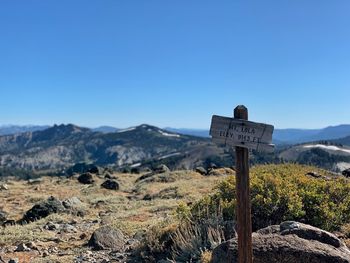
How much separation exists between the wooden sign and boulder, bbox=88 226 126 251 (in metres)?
7.58

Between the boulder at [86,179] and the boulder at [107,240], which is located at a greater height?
the boulder at [107,240]

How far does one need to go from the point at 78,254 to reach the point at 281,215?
18.8 feet

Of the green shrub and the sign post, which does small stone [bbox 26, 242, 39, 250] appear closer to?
the green shrub

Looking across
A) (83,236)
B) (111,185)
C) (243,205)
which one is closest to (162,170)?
(111,185)

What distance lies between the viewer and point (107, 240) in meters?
13.3

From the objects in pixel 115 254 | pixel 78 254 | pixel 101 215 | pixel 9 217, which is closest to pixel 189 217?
pixel 115 254

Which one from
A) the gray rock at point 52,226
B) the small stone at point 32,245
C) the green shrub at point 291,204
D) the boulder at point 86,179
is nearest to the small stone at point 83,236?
the small stone at point 32,245

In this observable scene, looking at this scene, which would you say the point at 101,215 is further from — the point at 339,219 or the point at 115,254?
the point at 339,219

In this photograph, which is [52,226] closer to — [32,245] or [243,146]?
[32,245]

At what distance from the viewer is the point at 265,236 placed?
823 centimetres

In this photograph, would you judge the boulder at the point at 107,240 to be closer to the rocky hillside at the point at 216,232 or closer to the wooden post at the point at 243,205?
the rocky hillside at the point at 216,232

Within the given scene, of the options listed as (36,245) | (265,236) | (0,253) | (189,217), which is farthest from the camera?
(36,245)

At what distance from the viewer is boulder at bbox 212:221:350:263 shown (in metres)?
7.68

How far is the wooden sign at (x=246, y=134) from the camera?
6266 mm
